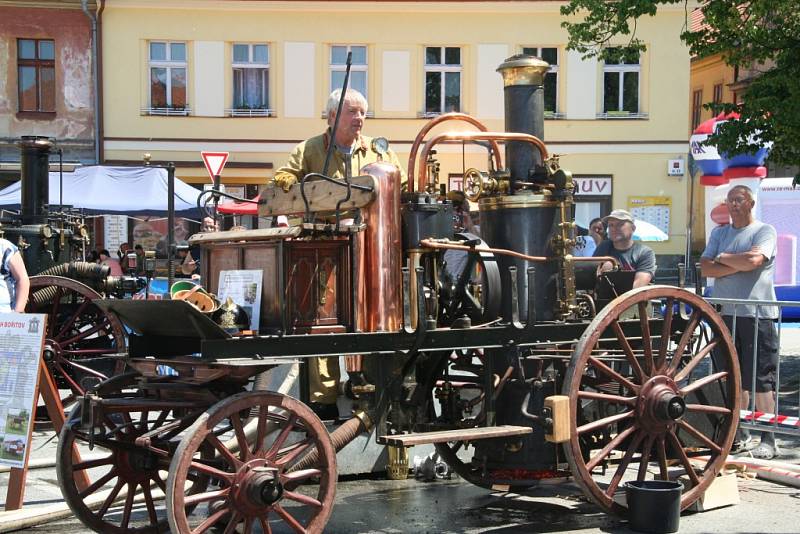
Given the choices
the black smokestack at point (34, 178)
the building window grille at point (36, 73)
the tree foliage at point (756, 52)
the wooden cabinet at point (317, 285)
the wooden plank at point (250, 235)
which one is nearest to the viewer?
the wooden plank at point (250, 235)

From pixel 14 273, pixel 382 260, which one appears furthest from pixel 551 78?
pixel 382 260

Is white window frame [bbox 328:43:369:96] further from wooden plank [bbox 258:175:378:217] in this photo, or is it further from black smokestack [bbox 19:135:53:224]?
wooden plank [bbox 258:175:378:217]

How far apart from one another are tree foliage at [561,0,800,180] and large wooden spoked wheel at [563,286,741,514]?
503cm

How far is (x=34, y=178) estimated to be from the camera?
10.9 metres

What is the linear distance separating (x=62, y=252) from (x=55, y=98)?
1557 cm

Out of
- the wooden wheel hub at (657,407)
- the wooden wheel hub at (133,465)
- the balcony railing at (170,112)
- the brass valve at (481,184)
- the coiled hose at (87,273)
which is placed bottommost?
the wooden wheel hub at (133,465)

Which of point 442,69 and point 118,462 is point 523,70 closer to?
point 118,462

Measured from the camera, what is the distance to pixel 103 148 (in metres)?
25.2

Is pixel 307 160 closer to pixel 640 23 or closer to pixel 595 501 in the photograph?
pixel 595 501

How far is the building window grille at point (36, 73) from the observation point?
82.4 feet

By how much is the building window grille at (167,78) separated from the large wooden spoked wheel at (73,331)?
16.3 metres

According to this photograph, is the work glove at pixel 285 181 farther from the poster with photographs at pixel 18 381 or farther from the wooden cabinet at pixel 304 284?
the poster with photographs at pixel 18 381

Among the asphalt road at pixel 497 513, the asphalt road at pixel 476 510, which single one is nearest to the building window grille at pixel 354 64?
the asphalt road at pixel 476 510

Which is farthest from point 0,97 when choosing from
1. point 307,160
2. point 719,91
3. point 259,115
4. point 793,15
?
point 719,91
